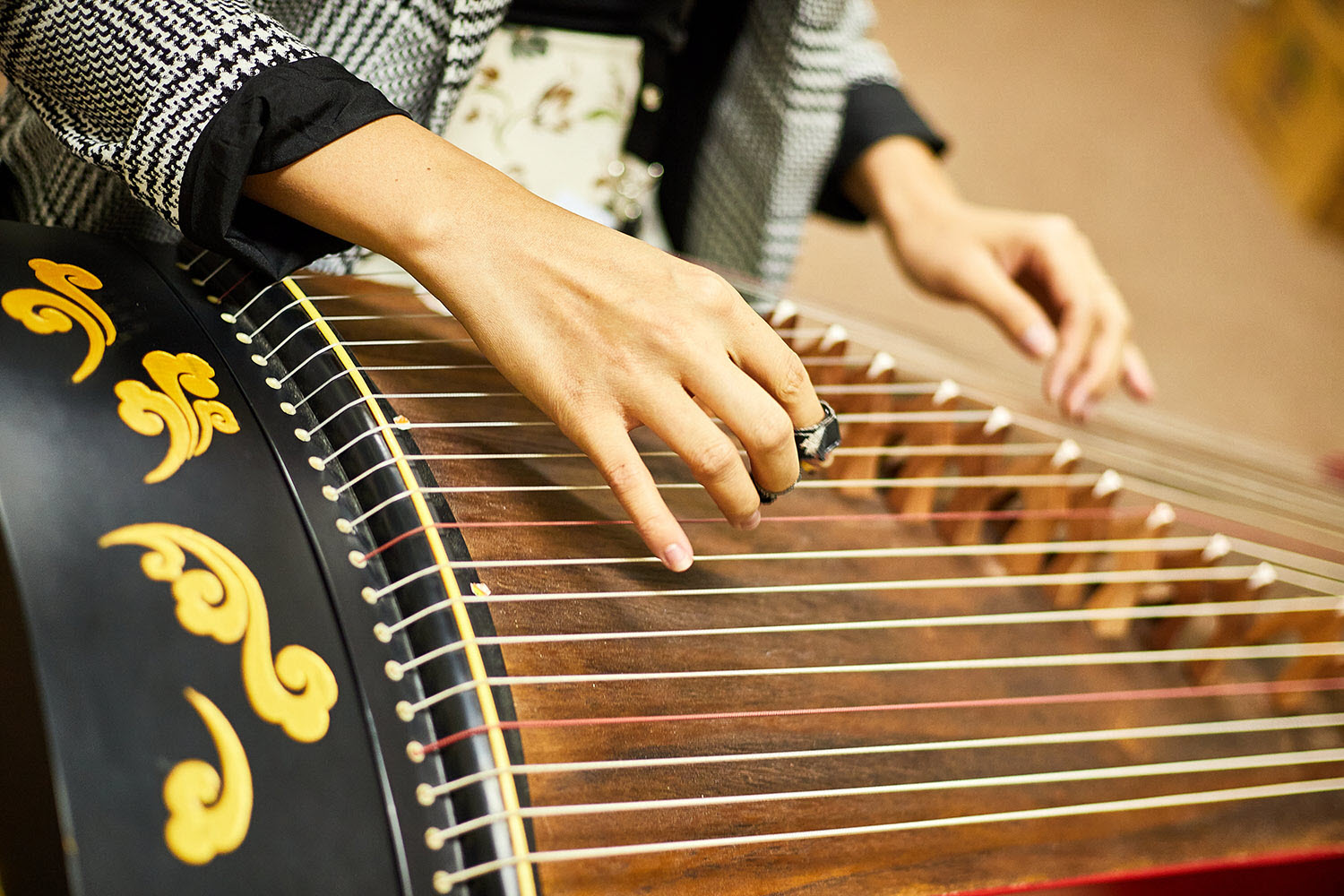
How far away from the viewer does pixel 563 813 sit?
485 mm

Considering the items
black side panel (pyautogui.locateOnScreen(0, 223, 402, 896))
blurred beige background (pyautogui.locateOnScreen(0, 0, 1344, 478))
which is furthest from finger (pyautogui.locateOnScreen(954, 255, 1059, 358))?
blurred beige background (pyautogui.locateOnScreen(0, 0, 1344, 478))

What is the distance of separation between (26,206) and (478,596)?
2.45 feet

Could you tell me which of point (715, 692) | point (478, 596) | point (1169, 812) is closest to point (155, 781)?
point (478, 596)

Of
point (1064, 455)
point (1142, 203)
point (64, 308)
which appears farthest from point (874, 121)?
point (1142, 203)

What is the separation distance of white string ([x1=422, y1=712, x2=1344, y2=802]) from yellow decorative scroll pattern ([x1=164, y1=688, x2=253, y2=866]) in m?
0.08

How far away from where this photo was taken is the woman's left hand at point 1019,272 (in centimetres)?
120

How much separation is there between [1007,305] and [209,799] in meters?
1.10

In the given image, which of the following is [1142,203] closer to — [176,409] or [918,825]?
[918,825]

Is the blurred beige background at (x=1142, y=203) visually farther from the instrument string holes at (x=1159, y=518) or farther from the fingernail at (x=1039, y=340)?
the instrument string holes at (x=1159, y=518)

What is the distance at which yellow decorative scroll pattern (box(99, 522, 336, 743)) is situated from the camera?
43 cm

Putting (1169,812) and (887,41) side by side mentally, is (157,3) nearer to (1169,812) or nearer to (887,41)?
(1169,812)

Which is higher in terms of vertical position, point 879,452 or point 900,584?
point 879,452

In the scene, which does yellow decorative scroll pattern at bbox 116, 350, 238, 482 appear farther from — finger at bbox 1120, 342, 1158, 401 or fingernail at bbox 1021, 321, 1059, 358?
finger at bbox 1120, 342, 1158, 401

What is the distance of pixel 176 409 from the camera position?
52 cm
